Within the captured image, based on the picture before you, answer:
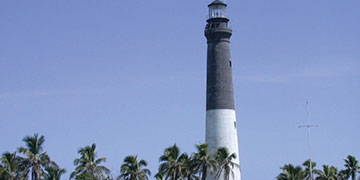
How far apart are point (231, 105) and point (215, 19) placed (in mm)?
12346

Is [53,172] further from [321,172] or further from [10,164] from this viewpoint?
[321,172]

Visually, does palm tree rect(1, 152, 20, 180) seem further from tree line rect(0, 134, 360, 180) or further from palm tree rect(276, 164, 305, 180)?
palm tree rect(276, 164, 305, 180)

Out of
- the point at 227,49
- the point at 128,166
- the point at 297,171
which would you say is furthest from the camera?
the point at 227,49

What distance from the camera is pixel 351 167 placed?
96.0 metres

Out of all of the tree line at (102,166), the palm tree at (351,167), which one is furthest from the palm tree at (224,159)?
the palm tree at (351,167)

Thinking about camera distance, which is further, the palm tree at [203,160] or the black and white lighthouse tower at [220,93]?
the black and white lighthouse tower at [220,93]

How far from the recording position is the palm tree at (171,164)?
75.9 meters

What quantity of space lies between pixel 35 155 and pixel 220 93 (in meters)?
24.7

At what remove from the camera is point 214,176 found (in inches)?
3327

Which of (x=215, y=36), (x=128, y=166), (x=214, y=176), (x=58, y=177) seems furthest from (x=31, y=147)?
(x=215, y=36)

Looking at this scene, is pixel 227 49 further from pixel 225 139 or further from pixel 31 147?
pixel 31 147

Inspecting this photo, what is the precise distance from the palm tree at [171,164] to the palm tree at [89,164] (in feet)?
26.6

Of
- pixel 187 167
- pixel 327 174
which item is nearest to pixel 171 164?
pixel 187 167

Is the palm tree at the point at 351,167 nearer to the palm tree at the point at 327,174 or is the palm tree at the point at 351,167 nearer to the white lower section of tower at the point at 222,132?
the palm tree at the point at 327,174
